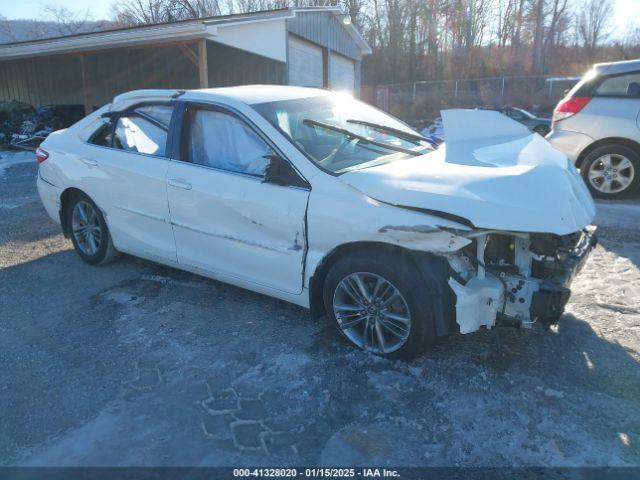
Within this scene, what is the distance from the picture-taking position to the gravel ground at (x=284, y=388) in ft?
8.32

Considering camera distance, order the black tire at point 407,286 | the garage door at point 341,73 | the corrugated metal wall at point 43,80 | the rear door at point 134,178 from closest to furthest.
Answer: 1. the black tire at point 407,286
2. the rear door at point 134,178
3. the garage door at point 341,73
4. the corrugated metal wall at point 43,80

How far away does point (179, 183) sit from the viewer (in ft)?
13.1

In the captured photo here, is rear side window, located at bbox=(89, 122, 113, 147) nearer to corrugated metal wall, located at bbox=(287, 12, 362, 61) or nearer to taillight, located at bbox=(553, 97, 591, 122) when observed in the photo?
taillight, located at bbox=(553, 97, 591, 122)

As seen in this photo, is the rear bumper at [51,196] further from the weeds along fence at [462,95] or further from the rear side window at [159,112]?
the weeds along fence at [462,95]

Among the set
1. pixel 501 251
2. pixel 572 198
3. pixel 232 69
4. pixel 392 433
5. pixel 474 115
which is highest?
pixel 232 69

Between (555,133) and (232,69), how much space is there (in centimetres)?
1389

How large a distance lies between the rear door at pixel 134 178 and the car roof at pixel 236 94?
115 millimetres

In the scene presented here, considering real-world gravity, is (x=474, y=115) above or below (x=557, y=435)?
above

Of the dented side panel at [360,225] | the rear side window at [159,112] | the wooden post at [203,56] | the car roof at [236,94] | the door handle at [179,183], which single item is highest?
the wooden post at [203,56]

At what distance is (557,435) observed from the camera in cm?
259

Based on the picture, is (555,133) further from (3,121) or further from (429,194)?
(3,121)

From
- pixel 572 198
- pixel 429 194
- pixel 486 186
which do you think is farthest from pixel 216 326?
pixel 572 198

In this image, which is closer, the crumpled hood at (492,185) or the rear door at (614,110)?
the crumpled hood at (492,185)

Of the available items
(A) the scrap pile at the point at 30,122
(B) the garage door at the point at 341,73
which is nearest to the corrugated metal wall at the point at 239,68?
(B) the garage door at the point at 341,73
